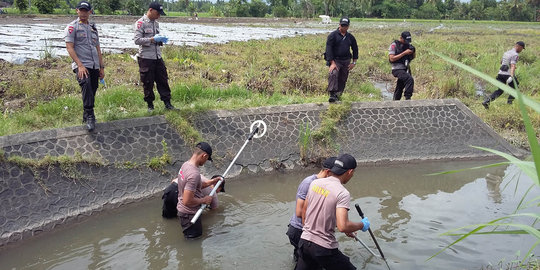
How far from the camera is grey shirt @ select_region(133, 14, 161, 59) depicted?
25.4 ft

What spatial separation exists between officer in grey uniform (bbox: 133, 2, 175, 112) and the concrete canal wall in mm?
745

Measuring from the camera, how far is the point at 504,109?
11.0m

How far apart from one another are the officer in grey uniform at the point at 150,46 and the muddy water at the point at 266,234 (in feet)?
7.51

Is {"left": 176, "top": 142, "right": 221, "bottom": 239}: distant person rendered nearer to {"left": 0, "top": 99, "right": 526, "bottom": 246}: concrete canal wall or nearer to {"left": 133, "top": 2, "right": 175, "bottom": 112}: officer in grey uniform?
{"left": 0, "top": 99, "right": 526, "bottom": 246}: concrete canal wall

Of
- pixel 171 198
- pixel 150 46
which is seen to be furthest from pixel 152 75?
pixel 171 198

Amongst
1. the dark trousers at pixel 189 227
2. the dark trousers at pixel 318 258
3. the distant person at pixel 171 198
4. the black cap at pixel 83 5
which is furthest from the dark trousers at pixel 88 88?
the dark trousers at pixel 318 258

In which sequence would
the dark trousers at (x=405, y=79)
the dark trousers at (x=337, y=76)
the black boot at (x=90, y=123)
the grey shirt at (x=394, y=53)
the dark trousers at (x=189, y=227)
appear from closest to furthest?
the dark trousers at (x=189, y=227) → the black boot at (x=90, y=123) → the dark trousers at (x=337, y=76) → the grey shirt at (x=394, y=53) → the dark trousers at (x=405, y=79)

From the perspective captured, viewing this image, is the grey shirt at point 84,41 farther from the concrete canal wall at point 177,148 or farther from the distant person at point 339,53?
the distant person at point 339,53

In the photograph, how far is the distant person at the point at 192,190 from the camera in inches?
220

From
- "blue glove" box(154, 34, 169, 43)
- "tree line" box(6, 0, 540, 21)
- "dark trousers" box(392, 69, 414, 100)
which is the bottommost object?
"dark trousers" box(392, 69, 414, 100)

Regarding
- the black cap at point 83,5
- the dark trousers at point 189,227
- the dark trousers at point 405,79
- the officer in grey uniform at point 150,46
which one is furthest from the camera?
the dark trousers at point 405,79

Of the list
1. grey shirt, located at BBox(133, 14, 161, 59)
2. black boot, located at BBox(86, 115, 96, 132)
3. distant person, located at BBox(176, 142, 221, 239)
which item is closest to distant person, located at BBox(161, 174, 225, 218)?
A: distant person, located at BBox(176, 142, 221, 239)

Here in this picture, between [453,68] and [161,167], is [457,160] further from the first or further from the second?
[453,68]

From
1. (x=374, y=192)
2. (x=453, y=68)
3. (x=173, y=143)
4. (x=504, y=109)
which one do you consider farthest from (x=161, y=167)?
(x=453, y=68)
